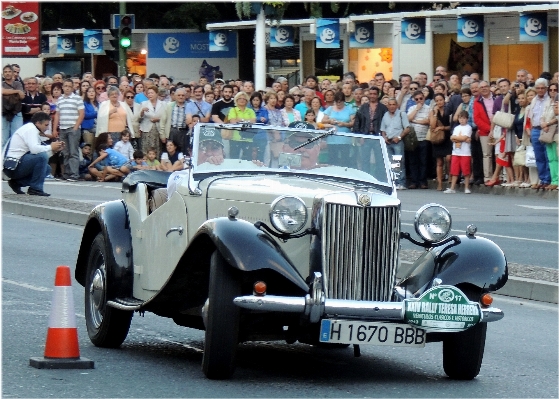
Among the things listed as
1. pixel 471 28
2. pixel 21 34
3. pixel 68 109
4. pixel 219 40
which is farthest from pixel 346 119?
pixel 219 40

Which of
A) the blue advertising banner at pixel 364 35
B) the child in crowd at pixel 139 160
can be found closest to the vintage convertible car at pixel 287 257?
the child in crowd at pixel 139 160

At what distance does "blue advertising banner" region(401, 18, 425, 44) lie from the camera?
35406 mm

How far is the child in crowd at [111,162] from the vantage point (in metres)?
25.7

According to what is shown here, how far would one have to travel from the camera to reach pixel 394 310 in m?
7.64

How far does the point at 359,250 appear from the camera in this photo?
800 cm

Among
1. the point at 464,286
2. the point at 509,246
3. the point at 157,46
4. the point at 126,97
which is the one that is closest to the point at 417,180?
the point at 126,97

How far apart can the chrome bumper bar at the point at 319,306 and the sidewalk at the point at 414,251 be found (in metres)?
4.61

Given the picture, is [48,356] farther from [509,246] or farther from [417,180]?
[417,180]

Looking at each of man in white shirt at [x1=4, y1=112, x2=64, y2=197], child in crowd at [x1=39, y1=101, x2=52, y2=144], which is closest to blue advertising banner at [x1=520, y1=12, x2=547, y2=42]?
child in crowd at [x1=39, y1=101, x2=52, y2=144]

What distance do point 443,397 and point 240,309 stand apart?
1.28 m

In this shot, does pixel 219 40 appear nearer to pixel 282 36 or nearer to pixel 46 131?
pixel 282 36

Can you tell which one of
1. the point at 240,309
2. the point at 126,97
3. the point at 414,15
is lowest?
the point at 240,309

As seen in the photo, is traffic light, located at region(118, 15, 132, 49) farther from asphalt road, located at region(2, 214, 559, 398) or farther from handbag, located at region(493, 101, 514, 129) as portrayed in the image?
asphalt road, located at region(2, 214, 559, 398)

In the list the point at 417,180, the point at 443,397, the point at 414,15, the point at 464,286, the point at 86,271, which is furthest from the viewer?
the point at 414,15
